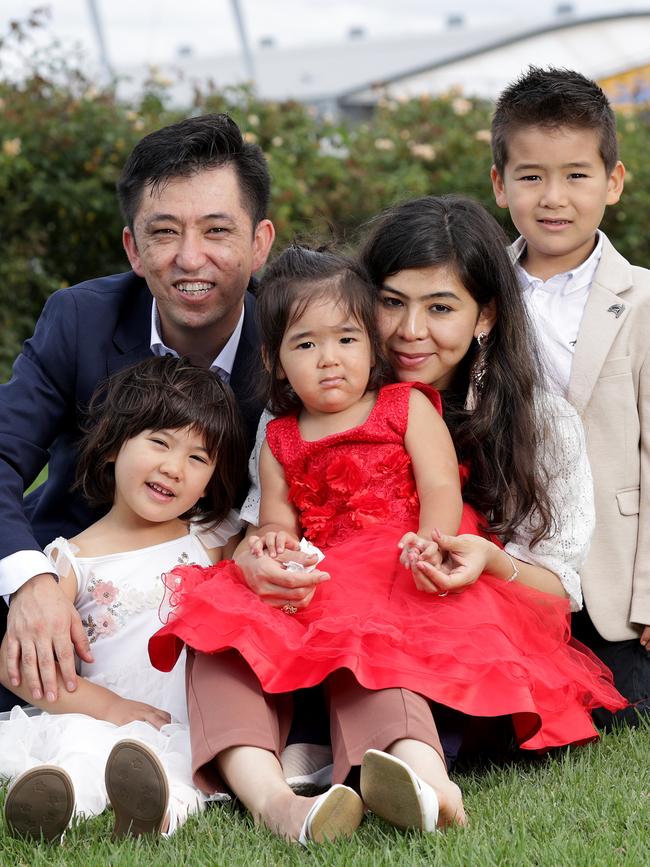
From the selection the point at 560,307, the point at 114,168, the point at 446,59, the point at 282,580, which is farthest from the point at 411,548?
the point at 446,59

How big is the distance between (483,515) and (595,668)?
52 cm

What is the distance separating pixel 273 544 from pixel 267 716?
0.44 meters

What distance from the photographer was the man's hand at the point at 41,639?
10.0ft

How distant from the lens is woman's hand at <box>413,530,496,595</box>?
9.12 feet

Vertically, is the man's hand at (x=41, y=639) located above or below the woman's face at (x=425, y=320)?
below

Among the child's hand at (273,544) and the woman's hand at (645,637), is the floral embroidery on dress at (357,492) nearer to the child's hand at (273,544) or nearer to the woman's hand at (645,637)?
the child's hand at (273,544)

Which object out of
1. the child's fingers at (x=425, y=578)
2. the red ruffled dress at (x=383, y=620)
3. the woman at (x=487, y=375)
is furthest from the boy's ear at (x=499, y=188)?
the child's fingers at (x=425, y=578)

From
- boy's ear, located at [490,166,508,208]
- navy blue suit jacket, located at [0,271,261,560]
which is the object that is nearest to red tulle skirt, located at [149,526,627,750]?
navy blue suit jacket, located at [0,271,261,560]

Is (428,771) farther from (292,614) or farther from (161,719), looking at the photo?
(161,719)

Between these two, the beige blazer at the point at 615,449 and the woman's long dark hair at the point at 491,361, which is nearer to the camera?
the woman's long dark hair at the point at 491,361

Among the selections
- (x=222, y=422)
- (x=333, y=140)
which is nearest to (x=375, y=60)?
(x=333, y=140)

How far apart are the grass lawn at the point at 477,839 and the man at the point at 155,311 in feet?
3.99

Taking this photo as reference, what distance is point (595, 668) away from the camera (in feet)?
10.4

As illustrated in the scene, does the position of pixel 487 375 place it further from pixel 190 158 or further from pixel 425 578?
pixel 190 158
